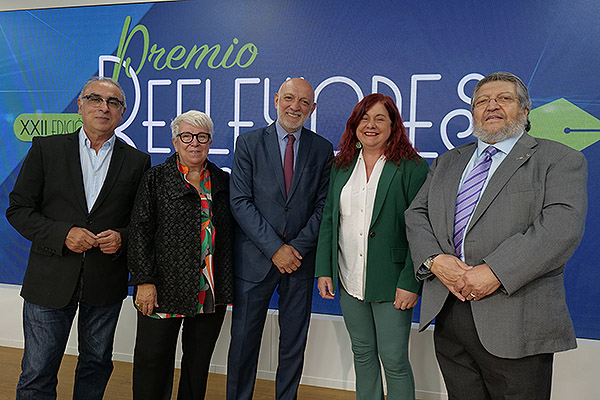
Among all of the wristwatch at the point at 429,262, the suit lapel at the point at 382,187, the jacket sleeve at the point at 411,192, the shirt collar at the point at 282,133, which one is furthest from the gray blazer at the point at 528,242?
the shirt collar at the point at 282,133

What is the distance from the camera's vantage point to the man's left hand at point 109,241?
8.11ft

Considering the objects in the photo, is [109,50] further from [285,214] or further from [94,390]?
[94,390]

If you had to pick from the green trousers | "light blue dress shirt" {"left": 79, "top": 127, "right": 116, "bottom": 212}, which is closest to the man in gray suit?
the green trousers

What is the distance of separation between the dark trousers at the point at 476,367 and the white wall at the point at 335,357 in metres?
1.19

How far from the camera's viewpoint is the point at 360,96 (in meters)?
3.63

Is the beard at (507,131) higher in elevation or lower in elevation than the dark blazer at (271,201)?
higher

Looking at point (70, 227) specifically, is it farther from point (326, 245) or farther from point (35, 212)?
point (326, 245)

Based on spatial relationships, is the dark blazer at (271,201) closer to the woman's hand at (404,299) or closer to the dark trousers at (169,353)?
the dark trousers at (169,353)

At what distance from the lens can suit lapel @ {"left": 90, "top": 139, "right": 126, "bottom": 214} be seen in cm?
254

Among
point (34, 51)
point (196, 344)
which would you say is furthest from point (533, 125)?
point (34, 51)

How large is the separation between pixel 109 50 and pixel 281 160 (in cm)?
217

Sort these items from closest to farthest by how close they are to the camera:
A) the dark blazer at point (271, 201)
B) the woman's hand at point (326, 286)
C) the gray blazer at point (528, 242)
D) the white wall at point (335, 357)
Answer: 1. the gray blazer at point (528, 242)
2. the woman's hand at point (326, 286)
3. the dark blazer at point (271, 201)
4. the white wall at point (335, 357)

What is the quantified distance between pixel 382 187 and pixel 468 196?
46 centimetres

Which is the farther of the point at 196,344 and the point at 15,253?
the point at 15,253
